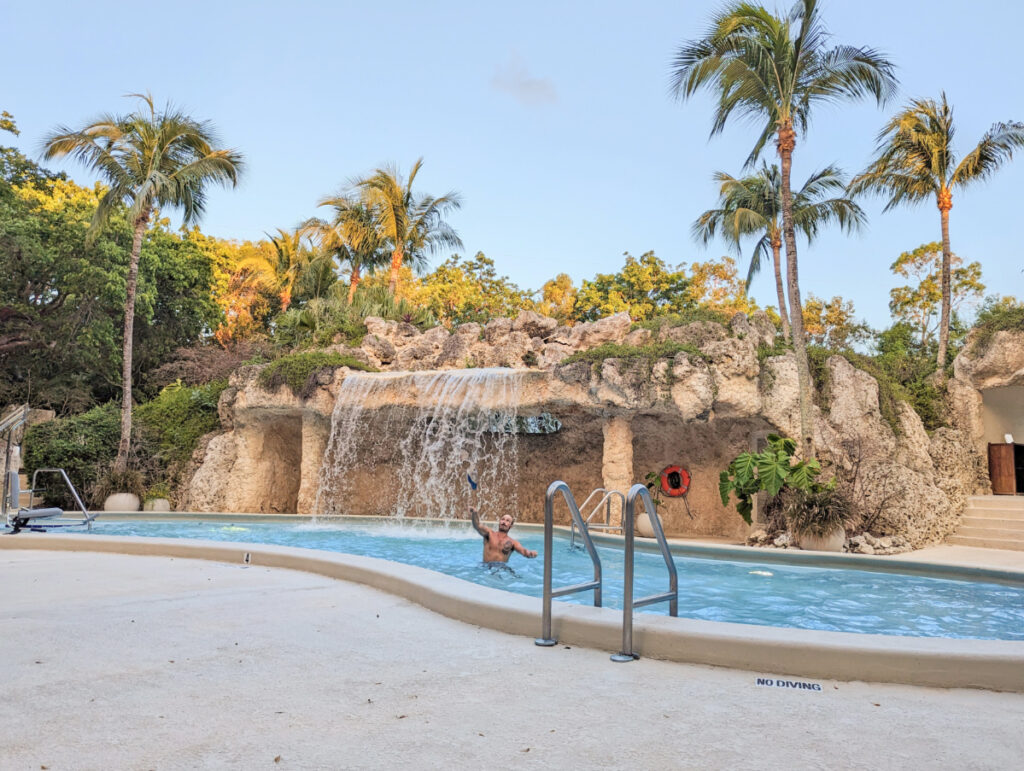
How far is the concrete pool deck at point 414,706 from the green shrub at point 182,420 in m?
14.0

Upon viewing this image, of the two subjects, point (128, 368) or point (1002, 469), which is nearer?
point (1002, 469)

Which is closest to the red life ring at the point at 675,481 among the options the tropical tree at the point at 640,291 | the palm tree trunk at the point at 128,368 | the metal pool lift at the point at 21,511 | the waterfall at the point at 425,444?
the waterfall at the point at 425,444

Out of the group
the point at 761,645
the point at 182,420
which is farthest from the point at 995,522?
the point at 182,420

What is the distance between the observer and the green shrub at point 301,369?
50.1 ft

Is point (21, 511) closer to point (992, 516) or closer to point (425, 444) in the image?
point (425, 444)

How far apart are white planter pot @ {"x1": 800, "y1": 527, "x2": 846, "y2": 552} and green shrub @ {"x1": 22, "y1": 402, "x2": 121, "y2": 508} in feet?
47.5

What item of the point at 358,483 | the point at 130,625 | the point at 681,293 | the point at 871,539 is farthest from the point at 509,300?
the point at 130,625

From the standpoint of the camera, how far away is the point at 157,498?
16375mm

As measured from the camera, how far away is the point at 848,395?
13.3m

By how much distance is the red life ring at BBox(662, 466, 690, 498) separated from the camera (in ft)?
50.1

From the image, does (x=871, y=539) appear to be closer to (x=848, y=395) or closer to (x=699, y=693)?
(x=848, y=395)

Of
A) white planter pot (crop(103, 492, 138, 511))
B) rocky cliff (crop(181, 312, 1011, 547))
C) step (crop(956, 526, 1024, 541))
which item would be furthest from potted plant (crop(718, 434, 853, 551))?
white planter pot (crop(103, 492, 138, 511))

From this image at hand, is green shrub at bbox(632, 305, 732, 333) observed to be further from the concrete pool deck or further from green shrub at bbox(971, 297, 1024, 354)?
the concrete pool deck

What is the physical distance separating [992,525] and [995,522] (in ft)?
0.28
